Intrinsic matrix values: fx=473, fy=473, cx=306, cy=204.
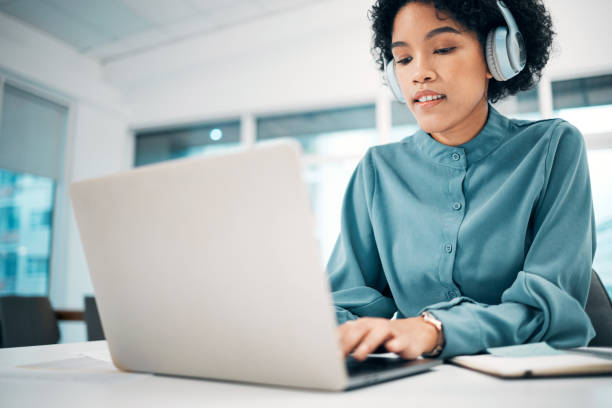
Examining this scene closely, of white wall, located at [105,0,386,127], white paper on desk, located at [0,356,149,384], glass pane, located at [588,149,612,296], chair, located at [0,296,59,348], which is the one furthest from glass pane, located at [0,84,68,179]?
glass pane, located at [588,149,612,296]

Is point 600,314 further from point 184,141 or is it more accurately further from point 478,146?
A: point 184,141

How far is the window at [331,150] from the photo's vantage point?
4.62 metres

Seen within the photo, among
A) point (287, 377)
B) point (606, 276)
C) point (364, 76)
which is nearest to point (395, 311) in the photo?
point (287, 377)

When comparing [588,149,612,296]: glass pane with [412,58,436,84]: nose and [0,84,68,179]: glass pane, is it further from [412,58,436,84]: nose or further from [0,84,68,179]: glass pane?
[0,84,68,179]: glass pane

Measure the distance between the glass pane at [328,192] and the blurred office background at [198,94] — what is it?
15 millimetres

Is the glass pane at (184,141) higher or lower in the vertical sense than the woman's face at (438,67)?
higher

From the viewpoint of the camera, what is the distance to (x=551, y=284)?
0.75 m

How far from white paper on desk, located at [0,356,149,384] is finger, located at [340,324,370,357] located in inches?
10.1

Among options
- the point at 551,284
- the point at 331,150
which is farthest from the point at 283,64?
the point at 551,284

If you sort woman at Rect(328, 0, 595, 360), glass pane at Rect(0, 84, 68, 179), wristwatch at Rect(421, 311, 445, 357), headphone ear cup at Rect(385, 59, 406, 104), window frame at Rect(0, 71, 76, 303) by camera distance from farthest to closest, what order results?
window frame at Rect(0, 71, 76, 303) < glass pane at Rect(0, 84, 68, 179) < headphone ear cup at Rect(385, 59, 406, 104) < woman at Rect(328, 0, 595, 360) < wristwatch at Rect(421, 311, 445, 357)

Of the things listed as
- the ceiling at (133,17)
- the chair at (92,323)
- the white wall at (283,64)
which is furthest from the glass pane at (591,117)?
the chair at (92,323)

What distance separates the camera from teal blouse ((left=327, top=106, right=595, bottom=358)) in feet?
2.40

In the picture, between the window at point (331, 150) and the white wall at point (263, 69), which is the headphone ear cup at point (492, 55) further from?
the window at point (331, 150)

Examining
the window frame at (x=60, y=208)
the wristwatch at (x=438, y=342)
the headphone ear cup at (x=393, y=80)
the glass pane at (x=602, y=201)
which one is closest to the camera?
the wristwatch at (x=438, y=342)
